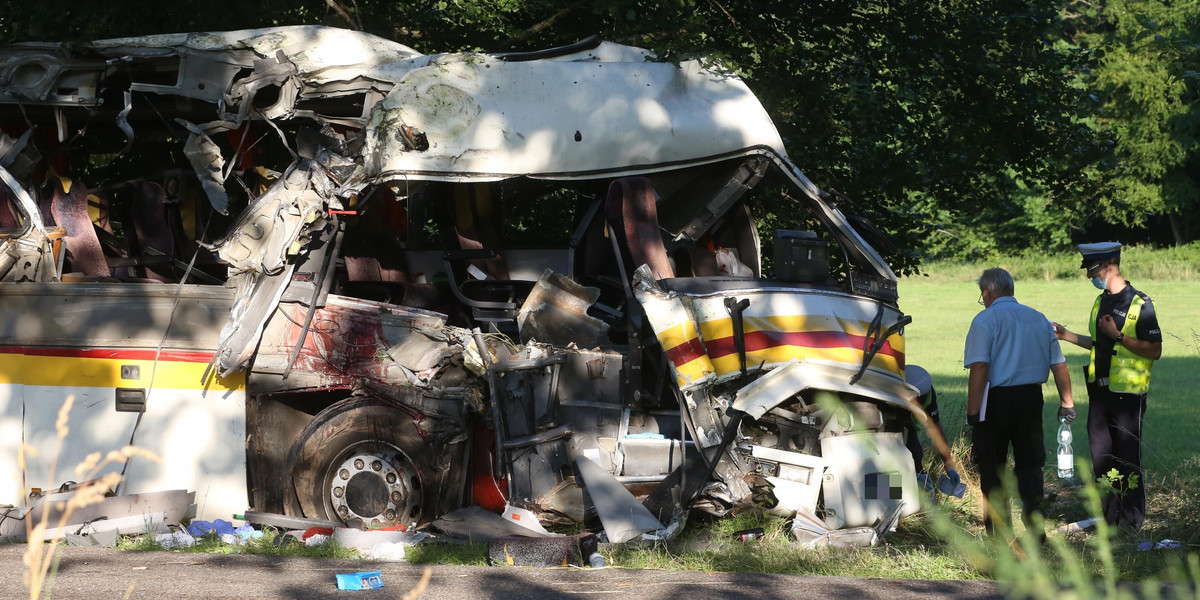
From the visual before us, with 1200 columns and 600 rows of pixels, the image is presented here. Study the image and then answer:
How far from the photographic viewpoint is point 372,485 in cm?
660

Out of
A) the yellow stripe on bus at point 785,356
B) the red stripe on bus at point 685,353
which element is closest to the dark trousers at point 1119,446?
the yellow stripe on bus at point 785,356

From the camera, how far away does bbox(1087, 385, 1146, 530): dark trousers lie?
6742mm

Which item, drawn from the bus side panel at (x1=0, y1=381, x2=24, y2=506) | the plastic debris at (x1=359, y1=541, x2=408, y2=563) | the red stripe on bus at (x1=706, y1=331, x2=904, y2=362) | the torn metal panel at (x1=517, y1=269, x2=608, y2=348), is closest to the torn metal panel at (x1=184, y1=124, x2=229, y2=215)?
the bus side panel at (x1=0, y1=381, x2=24, y2=506)

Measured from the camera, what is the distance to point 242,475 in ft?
22.2

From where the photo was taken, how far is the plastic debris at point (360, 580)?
204 inches

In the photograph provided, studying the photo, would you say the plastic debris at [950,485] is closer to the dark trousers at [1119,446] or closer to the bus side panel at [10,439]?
the dark trousers at [1119,446]

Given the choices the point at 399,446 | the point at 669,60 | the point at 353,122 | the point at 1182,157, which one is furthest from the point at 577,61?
the point at 1182,157

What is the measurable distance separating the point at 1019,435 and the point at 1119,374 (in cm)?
85

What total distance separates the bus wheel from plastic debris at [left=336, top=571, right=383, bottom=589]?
1198 mm

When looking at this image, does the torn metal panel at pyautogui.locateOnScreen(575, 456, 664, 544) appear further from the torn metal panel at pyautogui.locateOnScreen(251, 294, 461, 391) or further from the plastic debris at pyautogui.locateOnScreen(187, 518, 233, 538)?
the plastic debris at pyautogui.locateOnScreen(187, 518, 233, 538)

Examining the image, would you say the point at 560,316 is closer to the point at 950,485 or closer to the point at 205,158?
the point at 205,158

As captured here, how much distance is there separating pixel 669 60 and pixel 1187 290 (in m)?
25.6

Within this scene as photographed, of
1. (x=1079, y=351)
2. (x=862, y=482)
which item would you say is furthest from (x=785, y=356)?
(x=1079, y=351)

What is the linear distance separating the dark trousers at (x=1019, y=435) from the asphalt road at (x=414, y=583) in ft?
3.85
